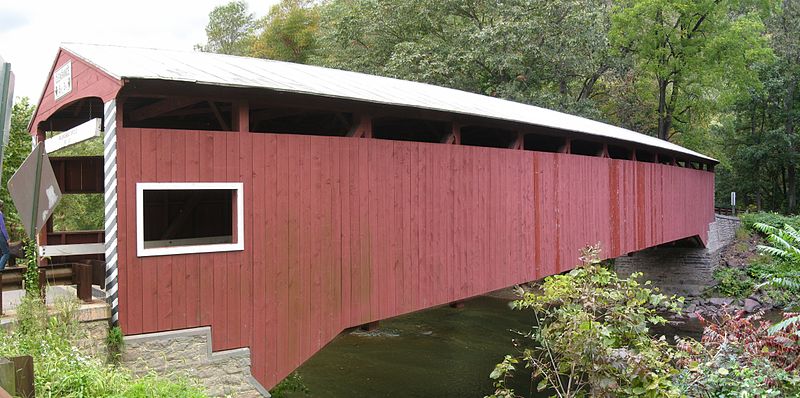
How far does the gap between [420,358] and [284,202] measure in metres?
8.11

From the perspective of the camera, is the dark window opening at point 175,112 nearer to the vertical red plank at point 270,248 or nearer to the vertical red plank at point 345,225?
the vertical red plank at point 270,248

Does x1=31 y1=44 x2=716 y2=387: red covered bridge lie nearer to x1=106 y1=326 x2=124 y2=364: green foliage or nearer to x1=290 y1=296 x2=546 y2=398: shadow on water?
x1=106 y1=326 x2=124 y2=364: green foliage

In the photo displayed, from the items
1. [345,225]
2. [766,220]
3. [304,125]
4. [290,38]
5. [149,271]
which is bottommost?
[766,220]

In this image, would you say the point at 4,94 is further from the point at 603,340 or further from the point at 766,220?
the point at 766,220

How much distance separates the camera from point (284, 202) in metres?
6.34

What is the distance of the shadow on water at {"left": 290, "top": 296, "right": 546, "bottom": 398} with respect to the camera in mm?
11438

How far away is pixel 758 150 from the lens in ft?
90.2

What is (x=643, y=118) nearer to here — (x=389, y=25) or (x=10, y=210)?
(x=389, y=25)

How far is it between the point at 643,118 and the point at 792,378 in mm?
22324

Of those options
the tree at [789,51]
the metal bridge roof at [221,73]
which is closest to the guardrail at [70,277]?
the metal bridge roof at [221,73]

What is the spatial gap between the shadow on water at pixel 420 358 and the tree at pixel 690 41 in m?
12.1

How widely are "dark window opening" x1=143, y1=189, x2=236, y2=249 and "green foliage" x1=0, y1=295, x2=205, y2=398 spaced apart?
4.68 metres

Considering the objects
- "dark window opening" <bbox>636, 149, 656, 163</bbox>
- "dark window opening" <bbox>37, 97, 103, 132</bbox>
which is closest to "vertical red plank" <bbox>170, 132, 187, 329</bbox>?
"dark window opening" <bbox>37, 97, 103, 132</bbox>

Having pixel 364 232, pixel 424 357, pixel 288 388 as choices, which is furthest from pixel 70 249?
A: pixel 424 357
